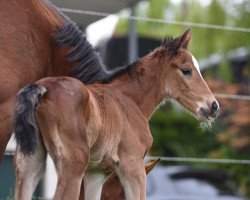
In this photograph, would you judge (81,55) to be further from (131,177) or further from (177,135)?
(177,135)

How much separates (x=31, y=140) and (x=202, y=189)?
22.3ft

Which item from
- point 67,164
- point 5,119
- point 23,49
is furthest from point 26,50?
point 67,164

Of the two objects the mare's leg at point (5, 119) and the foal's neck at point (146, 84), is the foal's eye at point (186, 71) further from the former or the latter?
Result: the mare's leg at point (5, 119)

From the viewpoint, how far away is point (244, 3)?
16016 mm

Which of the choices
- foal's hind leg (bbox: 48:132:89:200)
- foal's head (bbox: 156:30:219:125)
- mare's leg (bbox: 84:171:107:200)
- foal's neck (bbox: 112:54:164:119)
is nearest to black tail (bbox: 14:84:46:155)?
foal's hind leg (bbox: 48:132:89:200)

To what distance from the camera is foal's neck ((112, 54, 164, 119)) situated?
191 inches

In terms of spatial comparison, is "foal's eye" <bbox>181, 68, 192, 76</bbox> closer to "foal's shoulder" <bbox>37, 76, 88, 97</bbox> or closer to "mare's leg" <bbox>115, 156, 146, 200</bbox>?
"mare's leg" <bbox>115, 156, 146, 200</bbox>

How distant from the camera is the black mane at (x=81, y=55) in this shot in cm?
501

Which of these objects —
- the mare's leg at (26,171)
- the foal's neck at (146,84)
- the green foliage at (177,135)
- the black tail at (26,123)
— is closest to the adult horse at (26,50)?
the foal's neck at (146,84)

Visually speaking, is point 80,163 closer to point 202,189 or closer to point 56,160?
point 56,160

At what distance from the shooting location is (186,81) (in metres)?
4.81

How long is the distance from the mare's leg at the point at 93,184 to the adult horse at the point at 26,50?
0.47 m

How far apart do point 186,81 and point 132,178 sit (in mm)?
678

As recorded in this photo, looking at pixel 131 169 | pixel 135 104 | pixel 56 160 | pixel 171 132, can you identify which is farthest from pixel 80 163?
pixel 171 132
